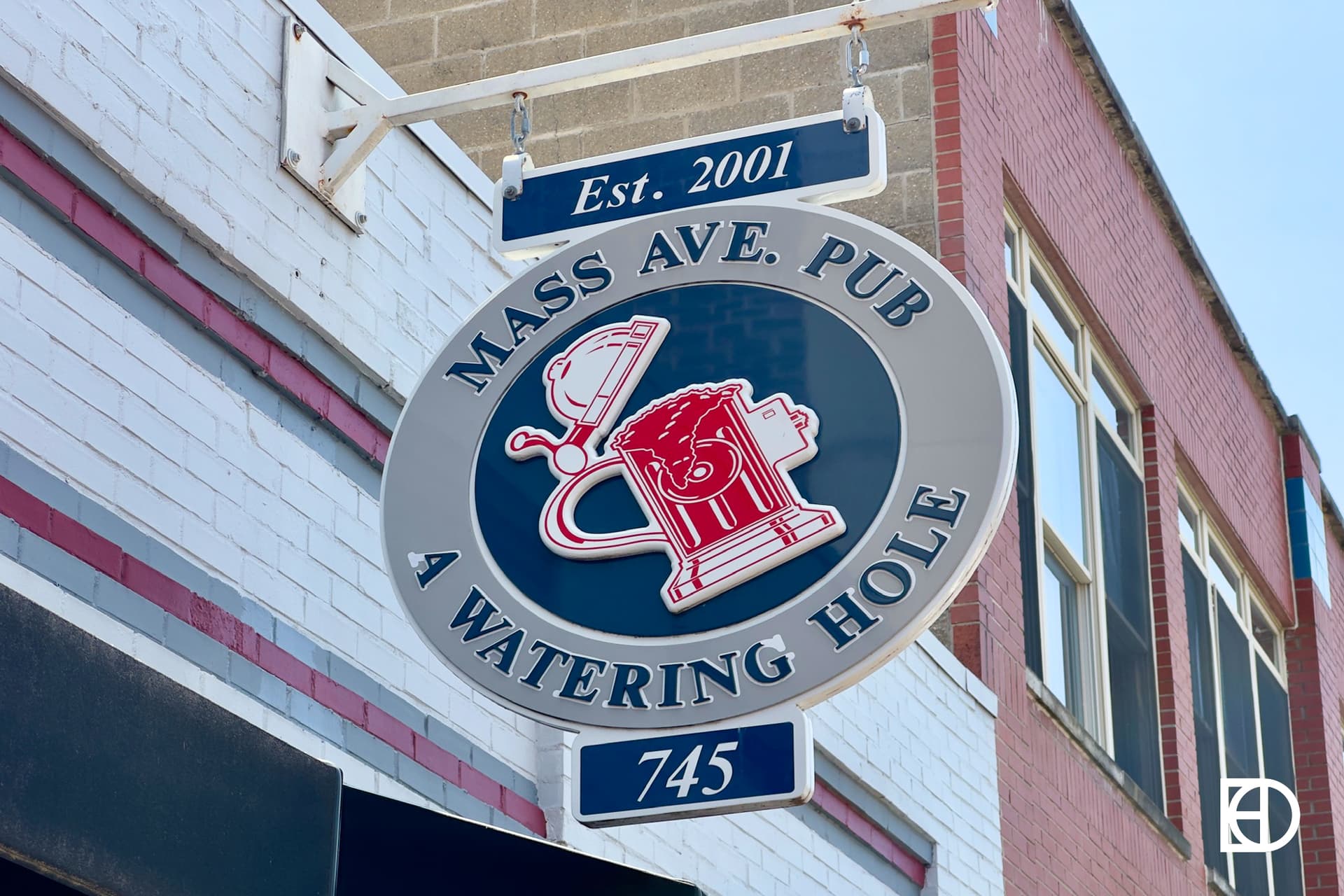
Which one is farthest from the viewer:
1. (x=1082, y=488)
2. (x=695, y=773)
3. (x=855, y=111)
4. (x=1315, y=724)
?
(x=1315, y=724)

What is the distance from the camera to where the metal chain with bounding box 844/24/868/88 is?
18.9 ft

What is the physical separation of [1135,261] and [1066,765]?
388cm

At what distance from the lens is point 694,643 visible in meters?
5.16

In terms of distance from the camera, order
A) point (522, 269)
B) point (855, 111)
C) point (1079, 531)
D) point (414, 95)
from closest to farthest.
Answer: point (855, 111) → point (414, 95) → point (522, 269) → point (1079, 531)

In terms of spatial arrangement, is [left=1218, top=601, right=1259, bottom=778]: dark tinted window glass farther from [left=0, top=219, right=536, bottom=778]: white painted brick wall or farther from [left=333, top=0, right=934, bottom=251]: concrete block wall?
[left=0, top=219, right=536, bottom=778]: white painted brick wall

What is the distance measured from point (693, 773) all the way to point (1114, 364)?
28.0ft

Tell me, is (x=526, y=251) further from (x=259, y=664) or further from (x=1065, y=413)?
(x=1065, y=413)

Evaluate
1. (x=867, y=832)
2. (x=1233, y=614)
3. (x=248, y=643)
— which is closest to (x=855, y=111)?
(x=248, y=643)

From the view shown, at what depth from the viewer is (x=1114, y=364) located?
13.1 meters

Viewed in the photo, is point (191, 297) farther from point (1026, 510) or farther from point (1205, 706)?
point (1205, 706)

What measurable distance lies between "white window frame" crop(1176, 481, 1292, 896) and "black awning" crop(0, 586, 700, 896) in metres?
10.2

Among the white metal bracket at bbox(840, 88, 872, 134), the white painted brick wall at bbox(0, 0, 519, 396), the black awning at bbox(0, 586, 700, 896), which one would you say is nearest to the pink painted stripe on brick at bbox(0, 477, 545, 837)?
the black awning at bbox(0, 586, 700, 896)

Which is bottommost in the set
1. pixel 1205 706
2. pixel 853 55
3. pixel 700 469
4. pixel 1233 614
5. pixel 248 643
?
pixel 248 643

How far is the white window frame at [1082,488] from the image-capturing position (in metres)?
11.4
